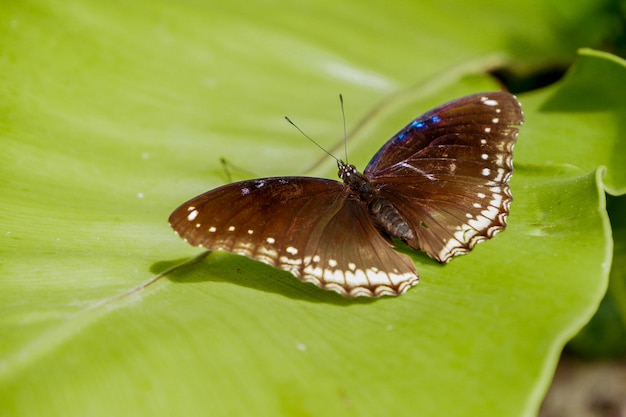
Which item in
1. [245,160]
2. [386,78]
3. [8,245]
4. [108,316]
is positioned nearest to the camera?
[108,316]

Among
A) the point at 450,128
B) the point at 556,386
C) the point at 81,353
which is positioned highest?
the point at 450,128

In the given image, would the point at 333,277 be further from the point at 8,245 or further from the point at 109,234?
the point at 8,245

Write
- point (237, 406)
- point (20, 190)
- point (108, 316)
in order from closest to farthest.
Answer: point (237, 406)
point (108, 316)
point (20, 190)

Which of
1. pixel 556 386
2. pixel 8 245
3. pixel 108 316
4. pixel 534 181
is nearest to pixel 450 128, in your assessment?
pixel 534 181

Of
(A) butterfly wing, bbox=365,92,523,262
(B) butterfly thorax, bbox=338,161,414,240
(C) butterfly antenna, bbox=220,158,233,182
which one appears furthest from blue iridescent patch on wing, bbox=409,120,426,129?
(C) butterfly antenna, bbox=220,158,233,182

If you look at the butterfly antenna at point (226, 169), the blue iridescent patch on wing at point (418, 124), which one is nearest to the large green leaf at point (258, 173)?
the butterfly antenna at point (226, 169)

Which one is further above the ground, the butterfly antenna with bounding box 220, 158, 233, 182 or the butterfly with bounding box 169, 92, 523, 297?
the butterfly antenna with bounding box 220, 158, 233, 182

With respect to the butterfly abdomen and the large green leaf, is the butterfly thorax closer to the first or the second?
the butterfly abdomen

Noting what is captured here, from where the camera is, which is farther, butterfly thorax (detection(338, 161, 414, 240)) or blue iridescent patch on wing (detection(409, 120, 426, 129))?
blue iridescent patch on wing (detection(409, 120, 426, 129))
